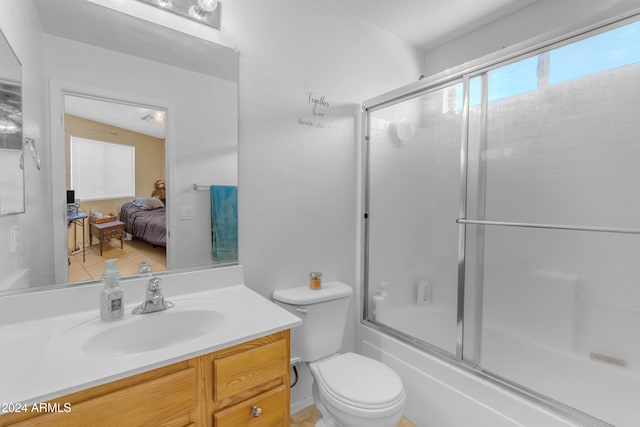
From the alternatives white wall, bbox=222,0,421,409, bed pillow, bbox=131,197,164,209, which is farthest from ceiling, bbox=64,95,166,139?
white wall, bbox=222,0,421,409

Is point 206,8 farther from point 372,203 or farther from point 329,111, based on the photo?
point 372,203

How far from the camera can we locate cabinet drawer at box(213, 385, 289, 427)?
95 centimetres

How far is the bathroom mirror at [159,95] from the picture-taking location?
111cm

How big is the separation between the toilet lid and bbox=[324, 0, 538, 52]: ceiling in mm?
2070

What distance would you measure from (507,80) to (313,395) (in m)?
2.09

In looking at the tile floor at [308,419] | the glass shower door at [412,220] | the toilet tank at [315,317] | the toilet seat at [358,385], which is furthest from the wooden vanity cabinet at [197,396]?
the glass shower door at [412,220]

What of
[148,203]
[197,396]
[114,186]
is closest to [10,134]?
[114,186]

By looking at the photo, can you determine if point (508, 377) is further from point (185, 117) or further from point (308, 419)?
point (185, 117)

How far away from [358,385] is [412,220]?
1.16 m

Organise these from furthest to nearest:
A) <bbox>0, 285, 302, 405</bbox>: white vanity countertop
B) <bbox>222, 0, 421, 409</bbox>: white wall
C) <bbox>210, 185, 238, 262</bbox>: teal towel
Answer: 1. <bbox>222, 0, 421, 409</bbox>: white wall
2. <bbox>210, 185, 238, 262</bbox>: teal towel
3. <bbox>0, 285, 302, 405</bbox>: white vanity countertop

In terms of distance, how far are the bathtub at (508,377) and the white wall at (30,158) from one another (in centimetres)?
178

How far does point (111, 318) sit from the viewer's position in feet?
3.52

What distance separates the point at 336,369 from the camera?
1485 mm

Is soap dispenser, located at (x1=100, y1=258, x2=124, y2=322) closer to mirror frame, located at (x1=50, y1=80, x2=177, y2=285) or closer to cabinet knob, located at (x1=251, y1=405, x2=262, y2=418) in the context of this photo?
mirror frame, located at (x1=50, y1=80, x2=177, y2=285)
